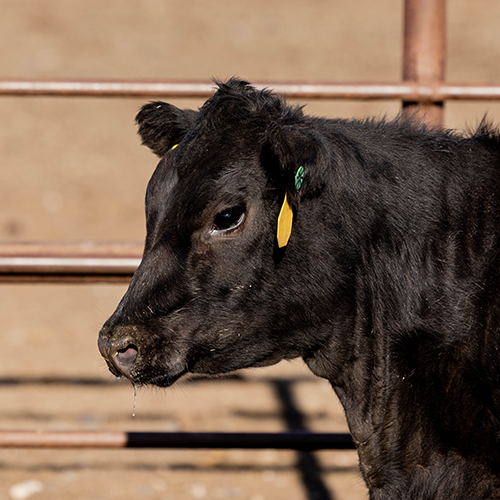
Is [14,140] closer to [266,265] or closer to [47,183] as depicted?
[47,183]

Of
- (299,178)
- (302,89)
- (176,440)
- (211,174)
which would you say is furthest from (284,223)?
(176,440)

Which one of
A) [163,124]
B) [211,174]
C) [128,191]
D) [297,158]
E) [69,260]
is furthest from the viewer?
[128,191]

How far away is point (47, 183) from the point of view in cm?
798

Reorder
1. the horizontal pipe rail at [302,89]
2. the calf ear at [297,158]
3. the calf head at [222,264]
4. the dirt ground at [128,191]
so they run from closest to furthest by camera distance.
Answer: the calf ear at [297,158], the calf head at [222,264], the horizontal pipe rail at [302,89], the dirt ground at [128,191]

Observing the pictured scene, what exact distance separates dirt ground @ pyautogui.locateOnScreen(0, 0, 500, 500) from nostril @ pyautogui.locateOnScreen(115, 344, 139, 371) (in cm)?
173

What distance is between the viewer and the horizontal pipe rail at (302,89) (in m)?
2.64

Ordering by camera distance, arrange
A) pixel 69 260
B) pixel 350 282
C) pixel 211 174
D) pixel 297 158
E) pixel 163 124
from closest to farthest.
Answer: pixel 297 158 → pixel 211 174 → pixel 350 282 → pixel 163 124 → pixel 69 260

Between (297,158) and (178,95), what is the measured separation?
3.49 feet

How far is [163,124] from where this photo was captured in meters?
2.28

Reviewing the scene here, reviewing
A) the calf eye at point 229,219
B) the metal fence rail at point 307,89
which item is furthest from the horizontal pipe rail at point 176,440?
the metal fence rail at point 307,89

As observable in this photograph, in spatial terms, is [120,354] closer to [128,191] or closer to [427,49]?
[427,49]

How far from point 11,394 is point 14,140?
5192 mm

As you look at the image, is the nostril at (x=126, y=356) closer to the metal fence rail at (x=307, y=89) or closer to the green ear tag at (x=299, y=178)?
the green ear tag at (x=299, y=178)

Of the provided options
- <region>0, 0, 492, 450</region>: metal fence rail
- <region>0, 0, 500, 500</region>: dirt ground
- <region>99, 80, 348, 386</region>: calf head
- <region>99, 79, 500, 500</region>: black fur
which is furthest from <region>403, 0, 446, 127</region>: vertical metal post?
<region>0, 0, 500, 500</region>: dirt ground
